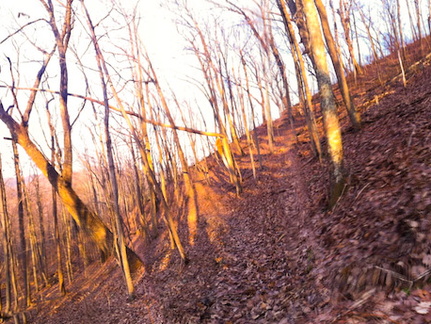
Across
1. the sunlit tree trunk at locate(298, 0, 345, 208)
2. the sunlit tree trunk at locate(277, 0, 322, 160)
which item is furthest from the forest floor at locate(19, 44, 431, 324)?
the sunlit tree trunk at locate(277, 0, 322, 160)

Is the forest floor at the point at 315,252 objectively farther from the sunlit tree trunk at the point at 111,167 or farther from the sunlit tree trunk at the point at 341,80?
the sunlit tree trunk at the point at 111,167

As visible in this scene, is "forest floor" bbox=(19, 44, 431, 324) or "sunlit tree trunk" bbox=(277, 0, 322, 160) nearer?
"forest floor" bbox=(19, 44, 431, 324)

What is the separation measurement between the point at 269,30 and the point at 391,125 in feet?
27.0

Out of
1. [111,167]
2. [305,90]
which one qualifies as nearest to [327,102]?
[305,90]

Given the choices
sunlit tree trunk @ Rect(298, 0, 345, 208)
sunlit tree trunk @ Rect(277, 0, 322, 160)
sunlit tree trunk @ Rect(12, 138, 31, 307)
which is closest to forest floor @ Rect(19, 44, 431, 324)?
sunlit tree trunk @ Rect(298, 0, 345, 208)

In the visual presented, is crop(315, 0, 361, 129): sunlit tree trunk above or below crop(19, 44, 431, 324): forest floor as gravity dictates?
above

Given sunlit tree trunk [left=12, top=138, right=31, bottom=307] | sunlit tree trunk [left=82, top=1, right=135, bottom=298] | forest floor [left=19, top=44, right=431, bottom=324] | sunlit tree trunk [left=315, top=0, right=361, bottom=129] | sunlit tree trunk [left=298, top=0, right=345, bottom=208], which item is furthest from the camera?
sunlit tree trunk [left=12, top=138, right=31, bottom=307]

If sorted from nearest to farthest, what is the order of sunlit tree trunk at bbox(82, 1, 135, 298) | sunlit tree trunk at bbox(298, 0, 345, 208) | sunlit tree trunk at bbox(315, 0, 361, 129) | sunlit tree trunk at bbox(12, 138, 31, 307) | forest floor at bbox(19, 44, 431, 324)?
A: 1. forest floor at bbox(19, 44, 431, 324)
2. sunlit tree trunk at bbox(298, 0, 345, 208)
3. sunlit tree trunk at bbox(82, 1, 135, 298)
4. sunlit tree trunk at bbox(315, 0, 361, 129)
5. sunlit tree trunk at bbox(12, 138, 31, 307)

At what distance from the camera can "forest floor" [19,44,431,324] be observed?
308 centimetres

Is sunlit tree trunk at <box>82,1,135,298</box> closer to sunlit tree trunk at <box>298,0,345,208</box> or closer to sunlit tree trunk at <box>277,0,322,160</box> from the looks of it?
sunlit tree trunk at <box>298,0,345,208</box>

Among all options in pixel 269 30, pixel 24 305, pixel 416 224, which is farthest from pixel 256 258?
pixel 24 305

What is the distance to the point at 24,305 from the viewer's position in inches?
558

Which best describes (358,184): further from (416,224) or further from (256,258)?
(256,258)

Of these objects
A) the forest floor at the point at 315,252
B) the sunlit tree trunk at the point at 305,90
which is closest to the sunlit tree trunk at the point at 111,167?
the forest floor at the point at 315,252
